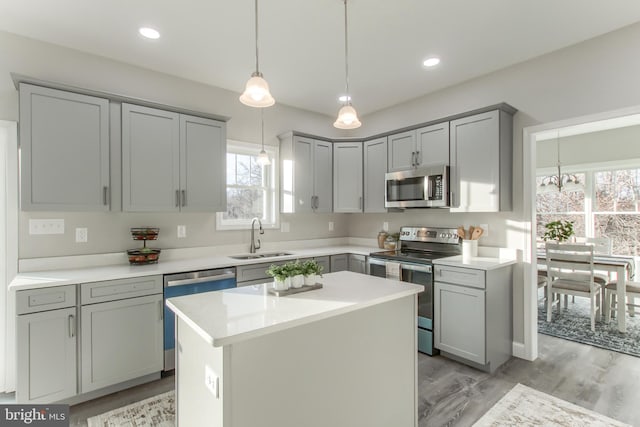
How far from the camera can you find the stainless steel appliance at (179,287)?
9.06 feet

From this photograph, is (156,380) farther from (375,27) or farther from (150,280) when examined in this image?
(375,27)

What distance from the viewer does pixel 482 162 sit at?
3168 mm

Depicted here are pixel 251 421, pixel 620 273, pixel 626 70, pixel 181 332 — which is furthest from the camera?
pixel 620 273

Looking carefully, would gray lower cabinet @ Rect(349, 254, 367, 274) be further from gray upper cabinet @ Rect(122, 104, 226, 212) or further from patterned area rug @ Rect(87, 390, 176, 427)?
patterned area rug @ Rect(87, 390, 176, 427)

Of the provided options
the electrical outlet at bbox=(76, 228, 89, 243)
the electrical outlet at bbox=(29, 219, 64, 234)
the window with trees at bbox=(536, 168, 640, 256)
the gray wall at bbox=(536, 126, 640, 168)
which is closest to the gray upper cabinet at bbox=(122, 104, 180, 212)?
Result: the electrical outlet at bbox=(76, 228, 89, 243)

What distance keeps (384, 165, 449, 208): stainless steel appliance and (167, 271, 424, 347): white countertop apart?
64.3 inches

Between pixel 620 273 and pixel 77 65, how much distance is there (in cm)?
597

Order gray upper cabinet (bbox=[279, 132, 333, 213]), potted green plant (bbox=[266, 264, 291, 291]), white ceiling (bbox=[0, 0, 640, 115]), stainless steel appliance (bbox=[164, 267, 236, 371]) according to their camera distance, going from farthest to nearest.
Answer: gray upper cabinet (bbox=[279, 132, 333, 213]) → stainless steel appliance (bbox=[164, 267, 236, 371]) → white ceiling (bbox=[0, 0, 640, 115]) → potted green plant (bbox=[266, 264, 291, 291])

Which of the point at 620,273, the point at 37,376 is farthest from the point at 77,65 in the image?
the point at 620,273

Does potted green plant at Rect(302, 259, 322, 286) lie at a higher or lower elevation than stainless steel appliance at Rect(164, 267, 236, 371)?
higher

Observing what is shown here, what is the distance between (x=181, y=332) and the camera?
1.77m

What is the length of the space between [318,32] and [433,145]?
176 centimetres

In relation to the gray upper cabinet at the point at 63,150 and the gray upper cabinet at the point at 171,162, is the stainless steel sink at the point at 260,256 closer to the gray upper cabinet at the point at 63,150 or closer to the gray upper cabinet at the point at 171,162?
the gray upper cabinet at the point at 171,162

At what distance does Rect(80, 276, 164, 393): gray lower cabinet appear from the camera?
2.41 meters
